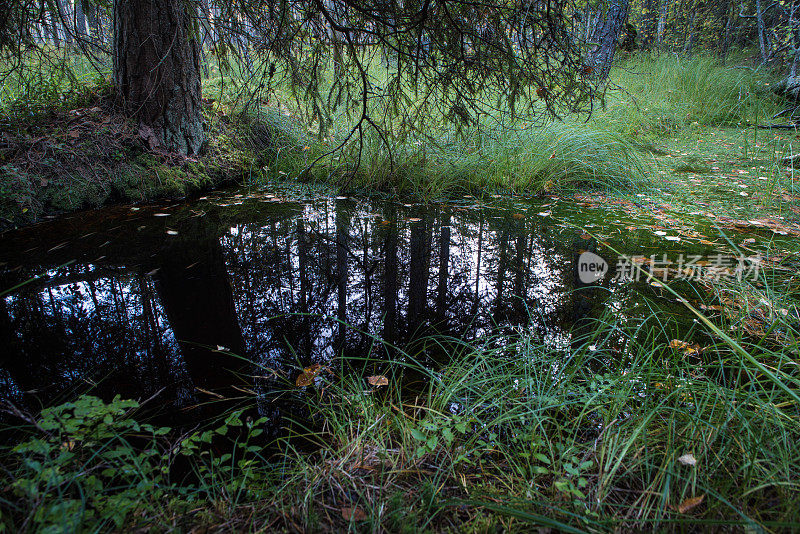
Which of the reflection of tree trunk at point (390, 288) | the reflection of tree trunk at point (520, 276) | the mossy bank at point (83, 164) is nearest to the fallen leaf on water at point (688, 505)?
the reflection of tree trunk at point (520, 276)

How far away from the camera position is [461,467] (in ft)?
3.47

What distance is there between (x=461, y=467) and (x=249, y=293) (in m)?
1.54

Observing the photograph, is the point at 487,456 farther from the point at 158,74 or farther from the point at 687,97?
the point at 687,97

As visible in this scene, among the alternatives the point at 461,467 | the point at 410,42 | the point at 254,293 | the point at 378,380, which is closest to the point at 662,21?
the point at 410,42

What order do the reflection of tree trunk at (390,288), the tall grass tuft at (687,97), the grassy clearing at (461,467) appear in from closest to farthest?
the grassy clearing at (461,467) → the reflection of tree trunk at (390,288) → the tall grass tuft at (687,97)

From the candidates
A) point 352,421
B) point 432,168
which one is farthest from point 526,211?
point 352,421

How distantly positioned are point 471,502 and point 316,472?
0.43m

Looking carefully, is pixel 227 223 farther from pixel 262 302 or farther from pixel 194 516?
pixel 194 516

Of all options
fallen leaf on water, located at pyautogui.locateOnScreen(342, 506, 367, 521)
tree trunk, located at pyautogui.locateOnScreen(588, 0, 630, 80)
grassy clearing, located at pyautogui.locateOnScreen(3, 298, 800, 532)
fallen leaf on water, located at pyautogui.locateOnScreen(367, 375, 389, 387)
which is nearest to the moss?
grassy clearing, located at pyautogui.locateOnScreen(3, 298, 800, 532)

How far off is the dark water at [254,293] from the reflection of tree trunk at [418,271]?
0.04 feet

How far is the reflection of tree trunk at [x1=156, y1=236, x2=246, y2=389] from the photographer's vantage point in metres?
1.56

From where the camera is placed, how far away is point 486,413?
1.26 meters

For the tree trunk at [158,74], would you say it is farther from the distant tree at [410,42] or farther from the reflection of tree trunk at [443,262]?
the reflection of tree trunk at [443,262]

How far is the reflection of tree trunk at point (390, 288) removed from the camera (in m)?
1.85
